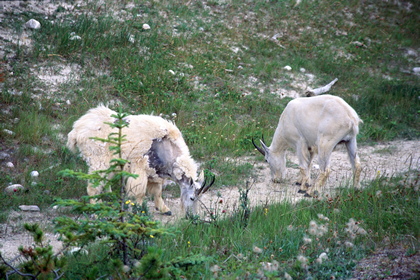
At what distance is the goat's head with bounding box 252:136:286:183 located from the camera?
9320 mm

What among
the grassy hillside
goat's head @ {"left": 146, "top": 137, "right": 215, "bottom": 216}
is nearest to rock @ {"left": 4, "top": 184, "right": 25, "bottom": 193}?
the grassy hillside

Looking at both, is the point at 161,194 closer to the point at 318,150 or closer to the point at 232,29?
the point at 318,150

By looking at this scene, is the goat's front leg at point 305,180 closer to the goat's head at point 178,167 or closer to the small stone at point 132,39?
the goat's head at point 178,167

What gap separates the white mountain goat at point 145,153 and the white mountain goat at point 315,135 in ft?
7.10

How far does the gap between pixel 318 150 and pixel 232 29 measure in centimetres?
741

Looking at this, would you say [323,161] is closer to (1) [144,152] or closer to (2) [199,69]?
(1) [144,152]

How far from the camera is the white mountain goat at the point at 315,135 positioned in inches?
319

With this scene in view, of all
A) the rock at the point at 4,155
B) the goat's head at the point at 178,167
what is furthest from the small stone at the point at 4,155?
the goat's head at the point at 178,167

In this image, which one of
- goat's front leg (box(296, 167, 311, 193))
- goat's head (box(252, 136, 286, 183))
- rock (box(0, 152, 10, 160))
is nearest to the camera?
rock (box(0, 152, 10, 160))

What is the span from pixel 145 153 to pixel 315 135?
127 inches

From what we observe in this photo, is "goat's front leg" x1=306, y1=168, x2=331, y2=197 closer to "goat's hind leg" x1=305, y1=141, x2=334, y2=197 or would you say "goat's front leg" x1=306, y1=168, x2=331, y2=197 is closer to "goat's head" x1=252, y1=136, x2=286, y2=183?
"goat's hind leg" x1=305, y1=141, x2=334, y2=197

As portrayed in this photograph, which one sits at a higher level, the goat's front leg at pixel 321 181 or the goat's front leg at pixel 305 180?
the goat's front leg at pixel 321 181

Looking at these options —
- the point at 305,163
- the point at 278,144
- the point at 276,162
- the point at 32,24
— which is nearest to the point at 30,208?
the point at 276,162

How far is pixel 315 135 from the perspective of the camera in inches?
333
